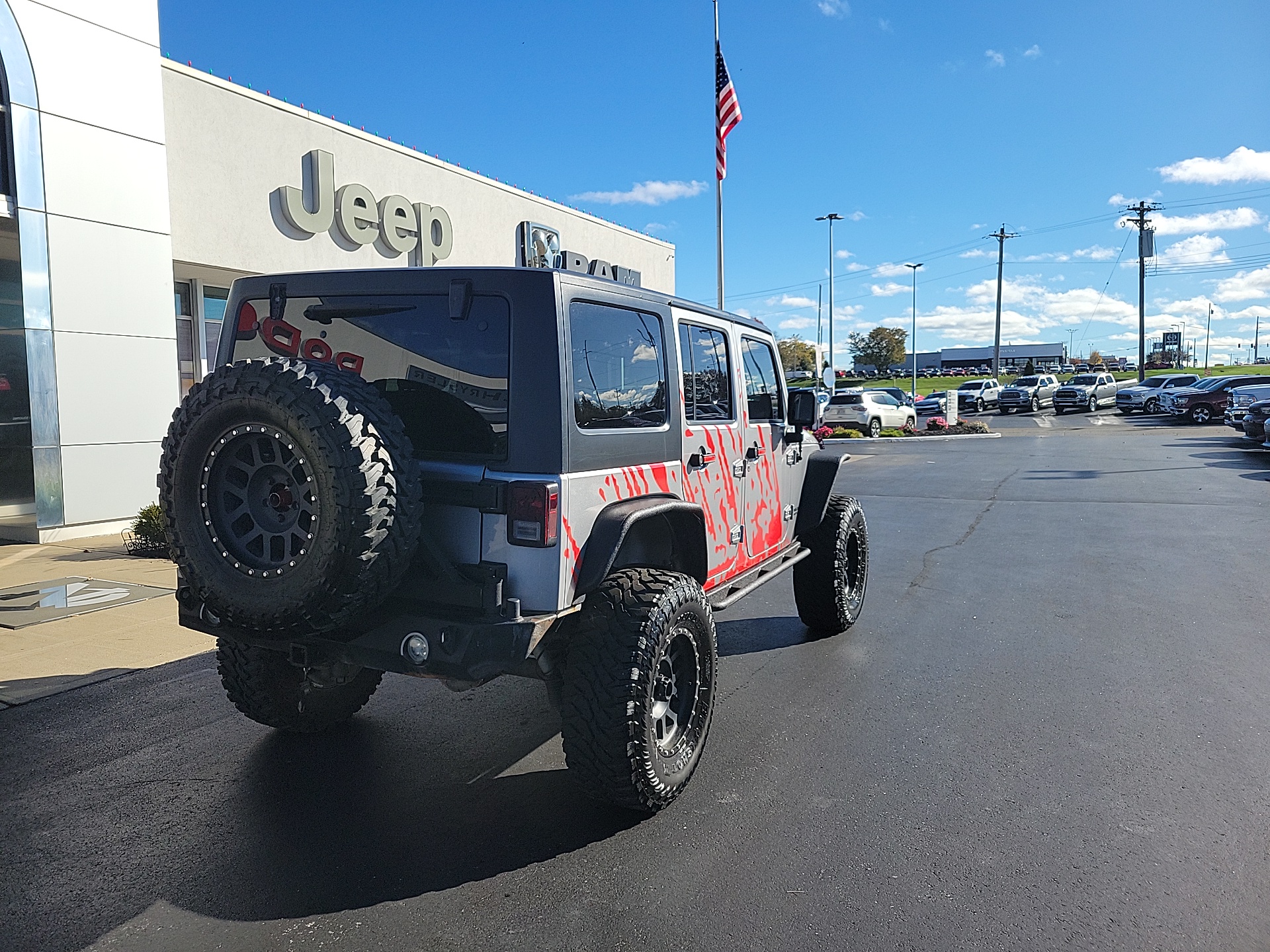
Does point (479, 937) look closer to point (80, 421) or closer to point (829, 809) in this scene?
point (829, 809)

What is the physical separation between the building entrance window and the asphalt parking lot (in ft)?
32.5

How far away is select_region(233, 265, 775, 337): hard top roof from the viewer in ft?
11.5

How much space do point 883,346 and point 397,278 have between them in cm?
9197

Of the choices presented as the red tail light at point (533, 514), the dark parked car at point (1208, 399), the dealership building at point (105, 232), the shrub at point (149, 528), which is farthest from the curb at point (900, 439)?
the red tail light at point (533, 514)

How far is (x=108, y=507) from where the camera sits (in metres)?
10.9

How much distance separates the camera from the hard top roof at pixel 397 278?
3.50m

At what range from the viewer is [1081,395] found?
45094mm

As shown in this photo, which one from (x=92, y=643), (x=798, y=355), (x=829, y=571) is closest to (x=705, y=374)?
(x=829, y=571)

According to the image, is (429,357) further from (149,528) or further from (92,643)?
(149,528)

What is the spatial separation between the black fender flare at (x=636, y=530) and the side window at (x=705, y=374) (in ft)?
1.75

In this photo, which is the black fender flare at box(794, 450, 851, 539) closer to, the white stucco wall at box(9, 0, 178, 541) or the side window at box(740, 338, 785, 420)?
the side window at box(740, 338, 785, 420)

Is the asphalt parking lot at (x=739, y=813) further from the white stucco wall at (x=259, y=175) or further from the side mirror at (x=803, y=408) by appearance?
the white stucco wall at (x=259, y=175)

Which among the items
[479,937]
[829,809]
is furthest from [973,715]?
[479,937]

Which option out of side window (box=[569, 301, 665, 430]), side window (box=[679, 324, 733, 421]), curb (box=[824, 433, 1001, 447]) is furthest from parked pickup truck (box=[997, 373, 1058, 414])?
side window (box=[569, 301, 665, 430])
